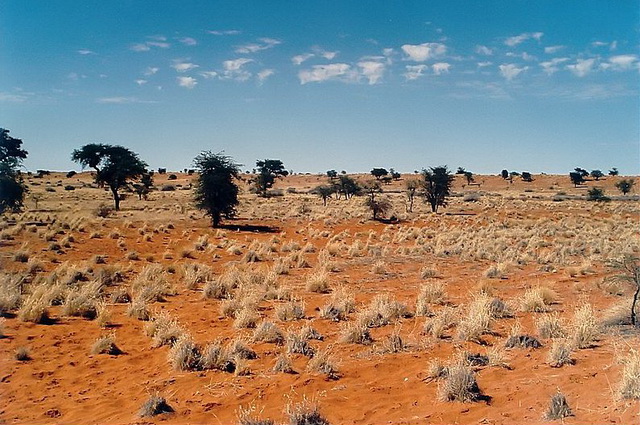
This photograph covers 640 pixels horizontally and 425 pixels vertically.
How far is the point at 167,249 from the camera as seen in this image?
25.1 m

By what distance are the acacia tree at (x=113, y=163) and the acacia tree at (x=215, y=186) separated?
1612 centimetres

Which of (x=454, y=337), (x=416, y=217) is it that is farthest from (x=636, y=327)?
(x=416, y=217)

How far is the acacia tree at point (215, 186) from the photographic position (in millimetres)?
35625

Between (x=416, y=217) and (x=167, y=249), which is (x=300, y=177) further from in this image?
(x=167, y=249)

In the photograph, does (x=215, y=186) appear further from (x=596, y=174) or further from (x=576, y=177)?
(x=596, y=174)

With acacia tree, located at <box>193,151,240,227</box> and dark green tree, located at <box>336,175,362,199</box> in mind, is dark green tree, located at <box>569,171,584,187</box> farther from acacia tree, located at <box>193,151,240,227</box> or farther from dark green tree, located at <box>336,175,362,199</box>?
acacia tree, located at <box>193,151,240,227</box>

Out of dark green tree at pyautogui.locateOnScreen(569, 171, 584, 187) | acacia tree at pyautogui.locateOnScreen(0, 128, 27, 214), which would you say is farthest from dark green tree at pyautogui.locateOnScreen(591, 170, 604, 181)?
acacia tree at pyautogui.locateOnScreen(0, 128, 27, 214)

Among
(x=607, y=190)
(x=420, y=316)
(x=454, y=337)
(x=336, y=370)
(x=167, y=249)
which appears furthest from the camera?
(x=607, y=190)

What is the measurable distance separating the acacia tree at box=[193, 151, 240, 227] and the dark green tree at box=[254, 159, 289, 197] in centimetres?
3948

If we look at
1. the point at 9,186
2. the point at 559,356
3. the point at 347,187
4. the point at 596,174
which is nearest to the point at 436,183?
the point at 347,187

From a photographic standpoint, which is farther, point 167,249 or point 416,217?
point 416,217

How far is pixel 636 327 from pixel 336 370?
20.3ft

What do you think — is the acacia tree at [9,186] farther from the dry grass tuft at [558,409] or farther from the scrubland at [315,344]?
the dry grass tuft at [558,409]

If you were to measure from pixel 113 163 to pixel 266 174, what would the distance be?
111ft
